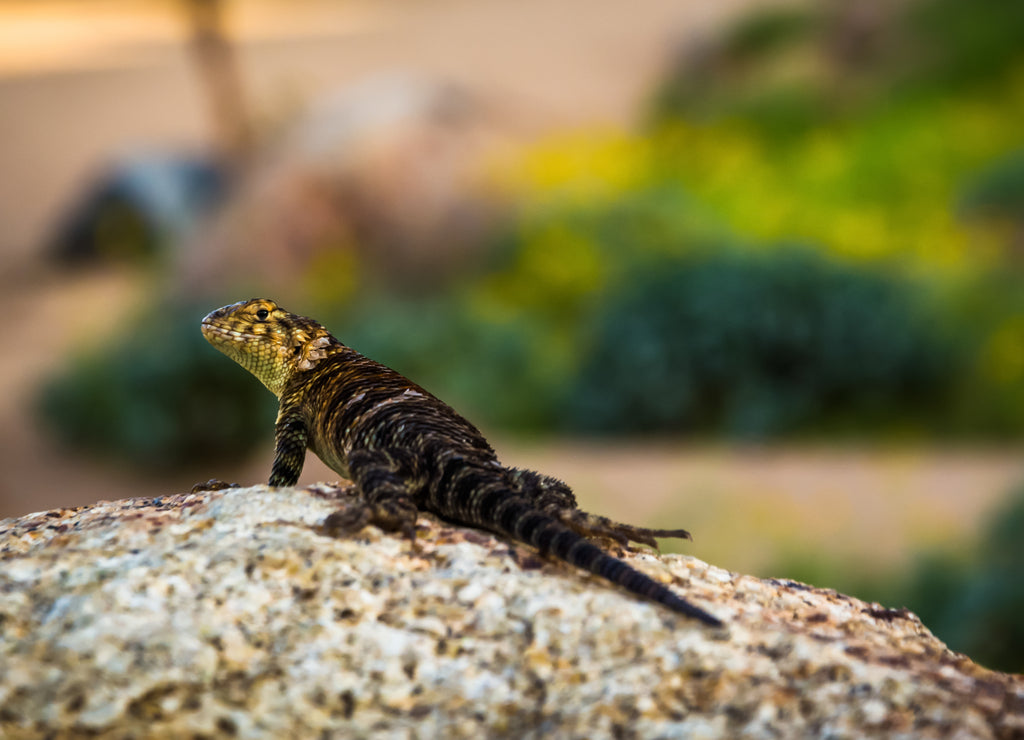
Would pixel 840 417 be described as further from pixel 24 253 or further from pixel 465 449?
pixel 24 253

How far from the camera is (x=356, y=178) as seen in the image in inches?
607

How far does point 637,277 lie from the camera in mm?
12539

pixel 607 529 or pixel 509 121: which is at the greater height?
pixel 509 121

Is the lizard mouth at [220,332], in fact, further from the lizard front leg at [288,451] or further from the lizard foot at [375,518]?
the lizard foot at [375,518]

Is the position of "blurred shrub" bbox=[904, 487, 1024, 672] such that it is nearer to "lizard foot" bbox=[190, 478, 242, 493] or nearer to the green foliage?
"lizard foot" bbox=[190, 478, 242, 493]

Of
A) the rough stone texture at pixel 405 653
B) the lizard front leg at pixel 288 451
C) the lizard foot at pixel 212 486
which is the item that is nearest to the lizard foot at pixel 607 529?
the rough stone texture at pixel 405 653

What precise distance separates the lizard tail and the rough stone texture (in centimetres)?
4

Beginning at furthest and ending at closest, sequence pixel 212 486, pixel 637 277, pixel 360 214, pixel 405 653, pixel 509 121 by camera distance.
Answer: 1. pixel 509 121
2. pixel 360 214
3. pixel 637 277
4. pixel 212 486
5. pixel 405 653

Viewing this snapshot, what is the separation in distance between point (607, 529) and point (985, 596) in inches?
194

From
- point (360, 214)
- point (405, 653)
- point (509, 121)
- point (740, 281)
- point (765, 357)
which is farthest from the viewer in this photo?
point (509, 121)

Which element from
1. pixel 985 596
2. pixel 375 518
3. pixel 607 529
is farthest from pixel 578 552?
pixel 985 596

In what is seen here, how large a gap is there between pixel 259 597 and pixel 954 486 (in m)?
7.50

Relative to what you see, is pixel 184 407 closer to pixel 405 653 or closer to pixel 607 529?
pixel 607 529

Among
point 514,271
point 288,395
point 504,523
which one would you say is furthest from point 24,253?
point 504,523
